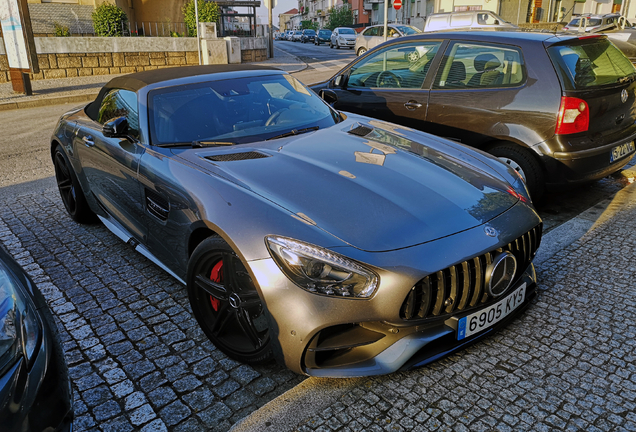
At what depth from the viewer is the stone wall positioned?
17.2m

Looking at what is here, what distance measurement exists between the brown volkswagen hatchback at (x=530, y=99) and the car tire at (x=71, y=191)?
98.9 inches

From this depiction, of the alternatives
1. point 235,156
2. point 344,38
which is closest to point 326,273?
point 235,156

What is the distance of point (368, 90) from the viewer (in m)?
6.10

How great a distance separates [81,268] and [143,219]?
0.96 meters

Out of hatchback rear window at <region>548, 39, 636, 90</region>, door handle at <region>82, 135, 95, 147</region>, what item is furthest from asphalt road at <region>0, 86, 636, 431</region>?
hatchback rear window at <region>548, 39, 636, 90</region>

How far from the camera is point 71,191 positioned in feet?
16.7

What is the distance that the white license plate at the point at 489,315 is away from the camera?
259cm

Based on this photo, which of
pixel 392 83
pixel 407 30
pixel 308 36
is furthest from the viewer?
pixel 308 36

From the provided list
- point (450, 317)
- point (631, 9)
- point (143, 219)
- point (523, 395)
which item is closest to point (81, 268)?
point (143, 219)

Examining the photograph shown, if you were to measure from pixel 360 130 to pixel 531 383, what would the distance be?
6.99ft

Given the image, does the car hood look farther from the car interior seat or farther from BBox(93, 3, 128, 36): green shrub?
BBox(93, 3, 128, 36): green shrub

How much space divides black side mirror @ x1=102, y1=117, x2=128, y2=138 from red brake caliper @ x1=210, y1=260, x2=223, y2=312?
141 centimetres

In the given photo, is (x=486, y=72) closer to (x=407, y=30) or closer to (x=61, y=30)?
(x=61, y=30)

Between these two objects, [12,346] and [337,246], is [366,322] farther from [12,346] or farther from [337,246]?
[12,346]
